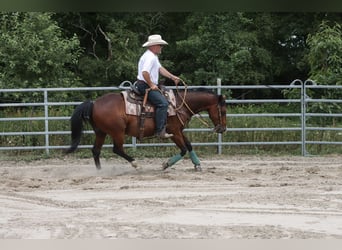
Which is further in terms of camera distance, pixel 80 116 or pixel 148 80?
pixel 80 116

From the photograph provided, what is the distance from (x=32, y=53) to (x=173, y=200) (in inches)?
397

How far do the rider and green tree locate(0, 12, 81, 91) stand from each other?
24.7 feet

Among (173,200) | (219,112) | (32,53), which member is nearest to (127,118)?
(219,112)

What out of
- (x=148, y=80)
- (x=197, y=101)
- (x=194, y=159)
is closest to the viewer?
(x=148, y=80)

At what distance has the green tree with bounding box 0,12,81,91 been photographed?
14859mm

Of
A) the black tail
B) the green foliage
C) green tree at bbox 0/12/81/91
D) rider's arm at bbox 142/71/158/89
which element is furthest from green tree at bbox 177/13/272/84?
the black tail

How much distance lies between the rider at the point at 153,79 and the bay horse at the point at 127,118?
7.2 inches

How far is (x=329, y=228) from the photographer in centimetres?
455

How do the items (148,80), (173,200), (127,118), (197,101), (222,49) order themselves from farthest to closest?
(222,49)
(197,101)
(127,118)
(148,80)
(173,200)

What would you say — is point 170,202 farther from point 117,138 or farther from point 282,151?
point 282,151

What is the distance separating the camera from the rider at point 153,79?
7.82 m

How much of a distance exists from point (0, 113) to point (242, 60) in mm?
10754

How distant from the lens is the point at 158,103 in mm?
7922

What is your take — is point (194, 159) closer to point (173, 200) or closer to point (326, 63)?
point (173, 200)
